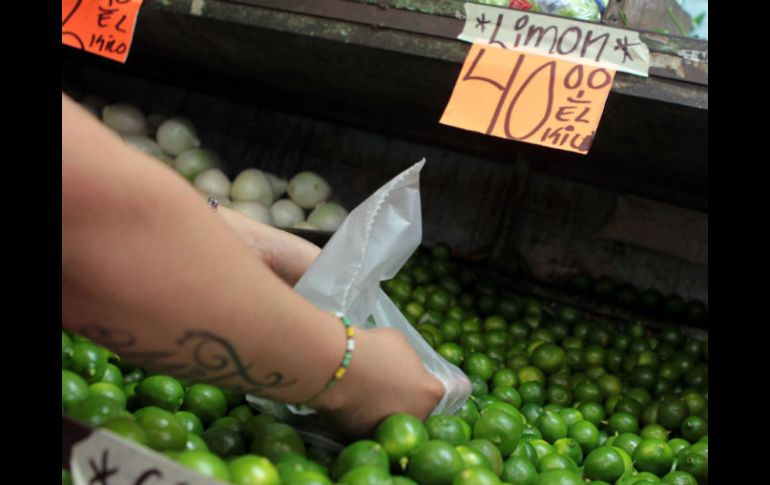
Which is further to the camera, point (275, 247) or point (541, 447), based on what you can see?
point (275, 247)

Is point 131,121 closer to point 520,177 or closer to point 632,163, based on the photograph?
point 520,177

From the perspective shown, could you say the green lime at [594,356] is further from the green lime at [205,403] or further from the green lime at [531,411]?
the green lime at [205,403]

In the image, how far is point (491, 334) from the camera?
2412mm

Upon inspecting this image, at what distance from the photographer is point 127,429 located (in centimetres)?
101

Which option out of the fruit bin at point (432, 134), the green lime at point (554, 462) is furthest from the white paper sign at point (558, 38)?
the green lime at point (554, 462)

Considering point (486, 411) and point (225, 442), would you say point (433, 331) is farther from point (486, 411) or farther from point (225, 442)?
point (225, 442)

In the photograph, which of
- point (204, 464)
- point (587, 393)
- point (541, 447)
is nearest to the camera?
point (204, 464)

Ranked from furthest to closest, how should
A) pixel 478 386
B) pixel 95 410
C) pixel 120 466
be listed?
pixel 478 386, pixel 95 410, pixel 120 466

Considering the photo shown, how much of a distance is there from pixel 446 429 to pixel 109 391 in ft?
1.87

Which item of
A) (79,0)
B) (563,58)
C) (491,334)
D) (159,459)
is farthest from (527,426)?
(79,0)

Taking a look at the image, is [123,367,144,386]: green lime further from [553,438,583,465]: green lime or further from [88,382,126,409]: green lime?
[553,438,583,465]: green lime

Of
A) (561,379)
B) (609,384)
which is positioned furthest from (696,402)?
(561,379)

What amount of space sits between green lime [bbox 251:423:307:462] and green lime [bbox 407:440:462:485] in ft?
0.61
